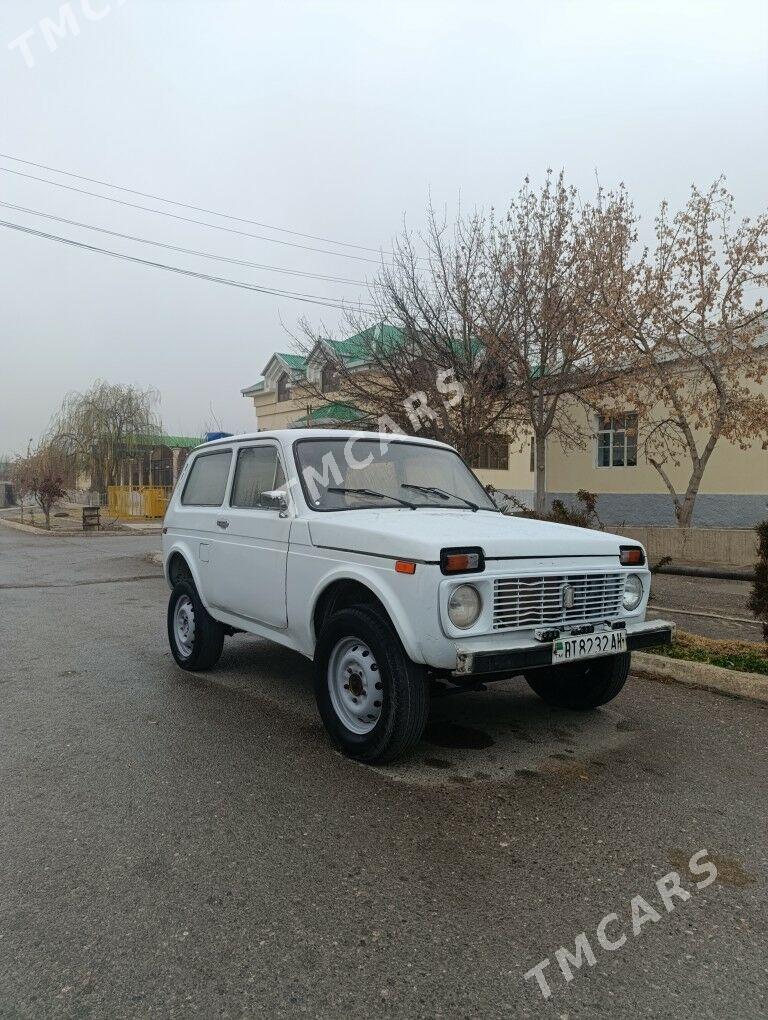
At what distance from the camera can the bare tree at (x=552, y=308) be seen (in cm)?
1359

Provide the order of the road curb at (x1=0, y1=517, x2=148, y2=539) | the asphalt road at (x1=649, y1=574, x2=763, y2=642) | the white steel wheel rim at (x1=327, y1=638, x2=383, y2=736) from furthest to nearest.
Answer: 1. the road curb at (x1=0, y1=517, x2=148, y2=539)
2. the asphalt road at (x1=649, y1=574, x2=763, y2=642)
3. the white steel wheel rim at (x1=327, y1=638, x2=383, y2=736)

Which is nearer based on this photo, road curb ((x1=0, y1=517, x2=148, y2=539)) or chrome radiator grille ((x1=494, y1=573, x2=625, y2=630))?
chrome radiator grille ((x1=494, y1=573, x2=625, y2=630))

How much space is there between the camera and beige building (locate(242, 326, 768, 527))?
17188 mm

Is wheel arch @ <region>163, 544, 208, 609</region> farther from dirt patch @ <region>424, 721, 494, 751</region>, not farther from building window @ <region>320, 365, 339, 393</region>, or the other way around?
building window @ <region>320, 365, 339, 393</region>

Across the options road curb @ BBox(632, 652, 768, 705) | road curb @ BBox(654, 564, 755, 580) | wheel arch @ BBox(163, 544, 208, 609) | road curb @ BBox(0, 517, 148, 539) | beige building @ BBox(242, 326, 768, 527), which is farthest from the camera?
road curb @ BBox(0, 517, 148, 539)

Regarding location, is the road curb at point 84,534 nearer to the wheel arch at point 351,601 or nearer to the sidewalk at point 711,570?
the sidewalk at point 711,570

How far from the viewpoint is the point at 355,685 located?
4094 mm

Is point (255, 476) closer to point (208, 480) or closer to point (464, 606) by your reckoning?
point (208, 480)

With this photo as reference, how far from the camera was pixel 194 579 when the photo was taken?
5.91 meters

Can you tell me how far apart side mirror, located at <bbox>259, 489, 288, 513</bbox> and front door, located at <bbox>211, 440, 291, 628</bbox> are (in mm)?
30

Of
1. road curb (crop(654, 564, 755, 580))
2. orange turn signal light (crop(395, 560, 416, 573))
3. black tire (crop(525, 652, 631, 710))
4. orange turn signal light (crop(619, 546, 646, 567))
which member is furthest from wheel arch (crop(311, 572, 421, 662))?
road curb (crop(654, 564, 755, 580))

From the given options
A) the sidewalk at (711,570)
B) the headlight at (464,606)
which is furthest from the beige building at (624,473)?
the headlight at (464,606)

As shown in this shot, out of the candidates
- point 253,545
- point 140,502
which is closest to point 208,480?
point 253,545

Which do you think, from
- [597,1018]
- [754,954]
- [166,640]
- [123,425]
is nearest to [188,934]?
[597,1018]
